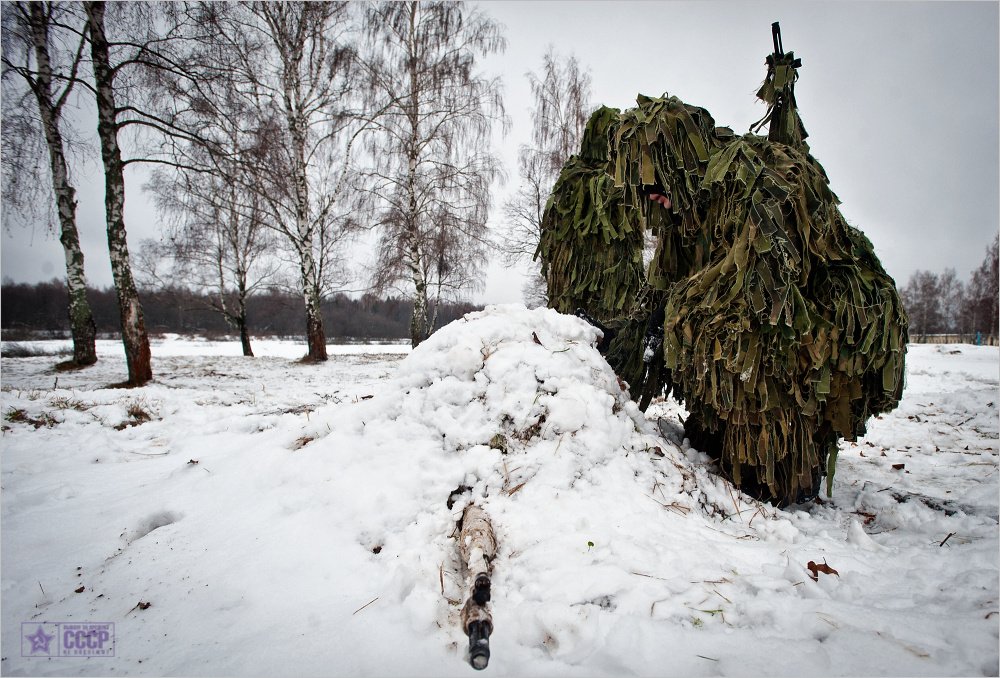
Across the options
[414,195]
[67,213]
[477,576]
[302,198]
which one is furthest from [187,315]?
[477,576]

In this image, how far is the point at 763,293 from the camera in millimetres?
2154

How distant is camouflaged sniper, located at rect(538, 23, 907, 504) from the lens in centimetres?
215

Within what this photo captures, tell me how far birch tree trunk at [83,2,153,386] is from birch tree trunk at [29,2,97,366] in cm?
186

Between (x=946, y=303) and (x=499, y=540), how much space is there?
6617 centimetres

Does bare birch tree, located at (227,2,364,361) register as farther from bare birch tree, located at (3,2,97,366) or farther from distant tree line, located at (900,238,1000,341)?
distant tree line, located at (900,238,1000,341)

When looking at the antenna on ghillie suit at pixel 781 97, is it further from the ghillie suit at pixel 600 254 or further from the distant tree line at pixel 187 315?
the distant tree line at pixel 187 315

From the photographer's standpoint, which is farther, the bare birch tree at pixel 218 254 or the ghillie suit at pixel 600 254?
the bare birch tree at pixel 218 254

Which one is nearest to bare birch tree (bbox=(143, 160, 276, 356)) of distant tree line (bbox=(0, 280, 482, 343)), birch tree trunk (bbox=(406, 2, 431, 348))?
distant tree line (bbox=(0, 280, 482, 343))

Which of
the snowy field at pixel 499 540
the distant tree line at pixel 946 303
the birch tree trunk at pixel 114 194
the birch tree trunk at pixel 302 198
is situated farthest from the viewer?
the distant tree line at pixel 946 303

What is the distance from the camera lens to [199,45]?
6.72 metres

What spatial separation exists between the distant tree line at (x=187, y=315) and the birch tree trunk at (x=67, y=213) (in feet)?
19.3

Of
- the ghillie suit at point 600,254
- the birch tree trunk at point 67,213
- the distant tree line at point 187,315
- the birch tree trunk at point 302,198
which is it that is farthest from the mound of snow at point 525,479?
the distant tree line at point 187,315

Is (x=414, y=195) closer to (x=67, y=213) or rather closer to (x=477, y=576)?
(x=67, y=213)

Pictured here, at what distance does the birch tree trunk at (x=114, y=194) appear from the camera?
19.7 ft
